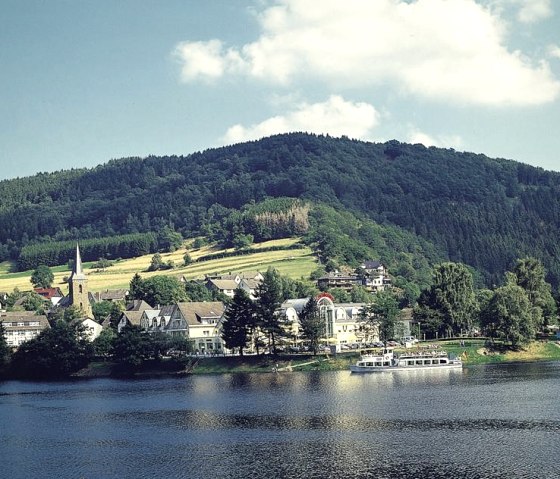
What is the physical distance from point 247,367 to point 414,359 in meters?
26.1

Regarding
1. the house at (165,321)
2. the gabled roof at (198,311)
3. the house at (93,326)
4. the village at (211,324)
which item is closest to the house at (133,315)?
the village at (211,324)

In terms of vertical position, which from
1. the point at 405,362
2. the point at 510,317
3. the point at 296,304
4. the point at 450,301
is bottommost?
the point at 405,362

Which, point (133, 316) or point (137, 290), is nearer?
point (133, 316)

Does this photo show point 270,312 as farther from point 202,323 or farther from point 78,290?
point 78,290

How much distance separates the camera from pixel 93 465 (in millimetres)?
62281

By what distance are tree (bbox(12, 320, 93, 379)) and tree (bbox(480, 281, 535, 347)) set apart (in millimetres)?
69233

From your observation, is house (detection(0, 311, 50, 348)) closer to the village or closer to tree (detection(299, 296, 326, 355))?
the village

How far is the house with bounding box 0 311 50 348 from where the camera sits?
569 ft

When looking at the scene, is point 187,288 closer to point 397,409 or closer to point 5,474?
point 397,409

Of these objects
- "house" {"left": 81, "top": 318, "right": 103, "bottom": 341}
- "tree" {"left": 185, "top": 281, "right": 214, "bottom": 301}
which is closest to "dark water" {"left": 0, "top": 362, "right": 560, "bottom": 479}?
"house" {"left": 81, "top": 318, "right": 103, "bottom": 341}

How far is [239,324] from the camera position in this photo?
5340 inches

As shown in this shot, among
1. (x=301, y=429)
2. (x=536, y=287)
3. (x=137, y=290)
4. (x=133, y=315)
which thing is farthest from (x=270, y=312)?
(x=137, y=290)

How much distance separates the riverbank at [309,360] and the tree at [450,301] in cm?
746

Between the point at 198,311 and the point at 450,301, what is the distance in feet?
161
